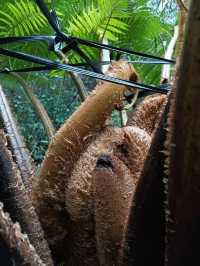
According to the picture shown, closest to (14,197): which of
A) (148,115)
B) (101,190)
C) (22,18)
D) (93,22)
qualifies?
(101,190)

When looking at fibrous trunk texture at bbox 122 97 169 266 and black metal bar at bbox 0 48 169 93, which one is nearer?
fibrous trunk texture at bbox 122 97 169 266

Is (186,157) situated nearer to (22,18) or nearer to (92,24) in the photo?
(92,24)

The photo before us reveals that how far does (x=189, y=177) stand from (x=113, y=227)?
131 mm

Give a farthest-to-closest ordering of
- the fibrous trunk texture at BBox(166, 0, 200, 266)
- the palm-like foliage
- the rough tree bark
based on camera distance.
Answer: the palm-like foliage < the rough tree bark < the fibrous trunk texture at BBox(166, 0, 200, 266)

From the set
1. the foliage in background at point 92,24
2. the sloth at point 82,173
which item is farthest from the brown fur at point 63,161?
the foliage in background at point 92,24

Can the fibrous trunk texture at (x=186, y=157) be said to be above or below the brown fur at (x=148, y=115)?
above

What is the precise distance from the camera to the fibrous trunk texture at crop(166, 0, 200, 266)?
0.23 metres

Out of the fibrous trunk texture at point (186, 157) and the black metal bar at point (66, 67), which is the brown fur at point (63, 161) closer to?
the black metal bar at point (66, 67)

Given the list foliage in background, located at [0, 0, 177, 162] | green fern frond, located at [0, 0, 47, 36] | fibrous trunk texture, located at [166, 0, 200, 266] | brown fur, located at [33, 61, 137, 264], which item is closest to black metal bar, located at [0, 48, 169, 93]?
brown fur, located at [33, 61, 137, 264]

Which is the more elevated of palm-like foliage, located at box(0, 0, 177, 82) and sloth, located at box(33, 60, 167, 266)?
palm-like foliage, located at box(0, 0, 177, 82)

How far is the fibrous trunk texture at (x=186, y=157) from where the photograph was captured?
0.23 m

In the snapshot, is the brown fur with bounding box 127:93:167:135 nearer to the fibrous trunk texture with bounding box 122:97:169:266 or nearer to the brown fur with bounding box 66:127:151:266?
the brown fur with bounding box 66:127:151:266

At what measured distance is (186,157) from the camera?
9.8 inches

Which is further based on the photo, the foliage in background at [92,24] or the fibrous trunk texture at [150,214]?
the foliage in background at [92,24]
